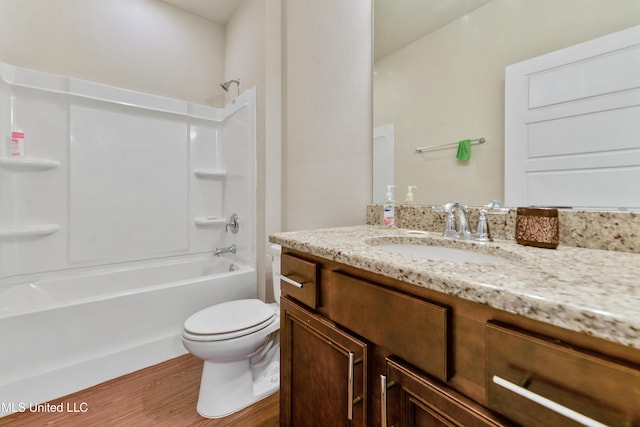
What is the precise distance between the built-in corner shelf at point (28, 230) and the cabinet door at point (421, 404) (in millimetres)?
2425

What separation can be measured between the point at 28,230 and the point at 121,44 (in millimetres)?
1586

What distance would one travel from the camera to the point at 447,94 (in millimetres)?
1162

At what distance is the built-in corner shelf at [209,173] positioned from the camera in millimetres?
2489

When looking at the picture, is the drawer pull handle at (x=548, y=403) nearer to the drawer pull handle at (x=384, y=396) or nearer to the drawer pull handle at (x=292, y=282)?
the drawer pull handle at (x=384, y=396)

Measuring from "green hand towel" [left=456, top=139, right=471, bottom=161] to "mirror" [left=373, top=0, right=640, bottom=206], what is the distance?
2 cm

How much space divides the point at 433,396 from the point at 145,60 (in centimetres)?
299

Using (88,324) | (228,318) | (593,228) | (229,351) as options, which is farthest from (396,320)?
(88,324)

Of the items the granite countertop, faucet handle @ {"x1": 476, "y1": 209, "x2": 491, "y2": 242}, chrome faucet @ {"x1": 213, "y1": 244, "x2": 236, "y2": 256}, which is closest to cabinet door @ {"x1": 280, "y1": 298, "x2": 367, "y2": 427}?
the granite countertop

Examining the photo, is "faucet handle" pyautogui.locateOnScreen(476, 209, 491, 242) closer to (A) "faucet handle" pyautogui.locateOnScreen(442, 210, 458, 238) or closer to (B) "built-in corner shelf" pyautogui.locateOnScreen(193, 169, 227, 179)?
(A) "faucet handle" pyautogui.locateOnScreen(442, 210, 458, 238)

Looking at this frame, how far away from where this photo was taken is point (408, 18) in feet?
4.31

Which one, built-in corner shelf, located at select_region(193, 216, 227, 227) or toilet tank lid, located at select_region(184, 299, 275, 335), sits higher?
Answer: built-in corner shelf, located at select_region(193, 216, 227, 227)

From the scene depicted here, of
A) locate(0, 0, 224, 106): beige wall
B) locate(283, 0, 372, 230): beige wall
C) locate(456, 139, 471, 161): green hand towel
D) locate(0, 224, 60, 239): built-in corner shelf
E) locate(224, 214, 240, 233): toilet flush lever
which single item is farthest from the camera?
locate(224, 214, 240, 233): toilet flush lever

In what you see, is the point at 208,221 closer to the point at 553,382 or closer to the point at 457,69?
the point at 457,69

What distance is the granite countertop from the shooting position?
34cm
